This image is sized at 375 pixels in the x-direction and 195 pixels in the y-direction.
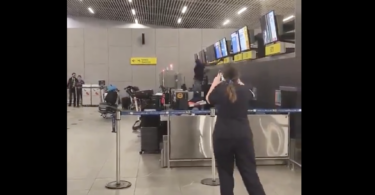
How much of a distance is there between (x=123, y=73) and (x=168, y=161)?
11702mm

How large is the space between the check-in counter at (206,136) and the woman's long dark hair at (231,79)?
6.79ft

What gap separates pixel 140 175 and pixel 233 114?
2153 mm

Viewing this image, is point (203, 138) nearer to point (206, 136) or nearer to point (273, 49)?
point (206, 136)

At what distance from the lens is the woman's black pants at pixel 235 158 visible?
3096 mm

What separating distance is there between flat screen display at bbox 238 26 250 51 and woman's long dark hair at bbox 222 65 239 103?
16.9 ft

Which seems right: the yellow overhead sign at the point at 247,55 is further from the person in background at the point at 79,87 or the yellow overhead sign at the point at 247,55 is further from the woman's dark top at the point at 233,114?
the person in background at the point at 79,87

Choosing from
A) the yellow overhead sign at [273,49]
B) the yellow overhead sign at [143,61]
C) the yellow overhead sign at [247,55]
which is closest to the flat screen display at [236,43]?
the yellow overhead sign at [247,55]

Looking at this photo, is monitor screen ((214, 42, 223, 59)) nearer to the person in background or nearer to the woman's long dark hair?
the person in background

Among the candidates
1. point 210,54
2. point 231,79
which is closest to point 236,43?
point 210,54

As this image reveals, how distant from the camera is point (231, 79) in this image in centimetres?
309
